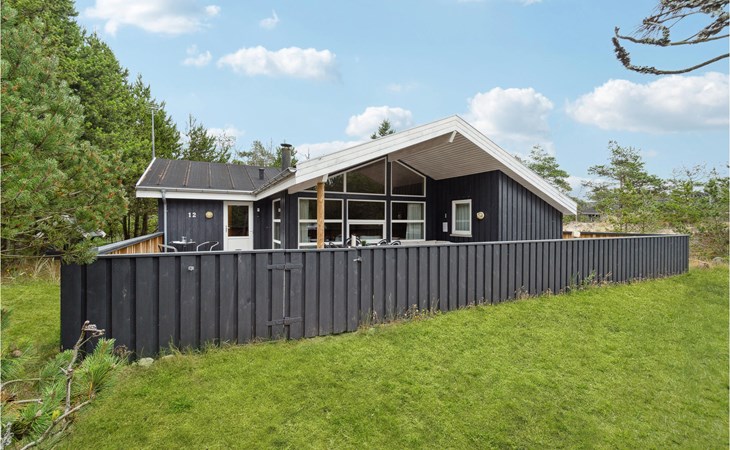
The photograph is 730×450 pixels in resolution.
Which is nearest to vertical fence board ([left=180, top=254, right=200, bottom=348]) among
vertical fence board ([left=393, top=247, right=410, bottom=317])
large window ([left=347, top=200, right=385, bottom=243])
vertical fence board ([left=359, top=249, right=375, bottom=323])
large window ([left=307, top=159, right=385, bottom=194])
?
vertical fence board ([left=359, top=249, right=375, bottom=323])

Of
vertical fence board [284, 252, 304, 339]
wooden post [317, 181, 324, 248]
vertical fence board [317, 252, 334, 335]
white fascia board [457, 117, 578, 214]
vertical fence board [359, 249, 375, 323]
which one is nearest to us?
vertical fence board [284, 252, 304, 339]

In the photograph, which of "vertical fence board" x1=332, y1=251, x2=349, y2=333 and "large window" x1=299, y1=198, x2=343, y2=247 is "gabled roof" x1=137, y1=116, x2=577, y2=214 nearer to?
"large window" x1=299, y1=198, x2=343, y2=247

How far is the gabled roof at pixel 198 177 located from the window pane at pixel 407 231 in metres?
4.57

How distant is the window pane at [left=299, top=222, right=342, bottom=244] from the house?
3 centimetres

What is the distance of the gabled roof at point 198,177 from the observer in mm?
10008

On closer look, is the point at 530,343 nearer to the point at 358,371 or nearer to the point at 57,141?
the point at 358,371

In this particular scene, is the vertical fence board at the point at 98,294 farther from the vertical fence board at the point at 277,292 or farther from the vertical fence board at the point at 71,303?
the vertical fence board at the point at 277,292

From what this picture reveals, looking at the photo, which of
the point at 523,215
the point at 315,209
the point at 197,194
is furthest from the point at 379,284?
the point at 197,194

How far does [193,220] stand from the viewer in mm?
10297

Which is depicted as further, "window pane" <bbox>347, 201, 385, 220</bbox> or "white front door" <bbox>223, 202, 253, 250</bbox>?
"white front door" <bbox>223, 202, 253, 250</bbox>

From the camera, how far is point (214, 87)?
1659 centimetres

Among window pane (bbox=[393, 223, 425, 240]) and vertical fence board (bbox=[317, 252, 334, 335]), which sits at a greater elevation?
window pane (bbox=[393, 223, 425, 240])

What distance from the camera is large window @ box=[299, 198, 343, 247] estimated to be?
29.7 feet

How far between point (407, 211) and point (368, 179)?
1.58m
